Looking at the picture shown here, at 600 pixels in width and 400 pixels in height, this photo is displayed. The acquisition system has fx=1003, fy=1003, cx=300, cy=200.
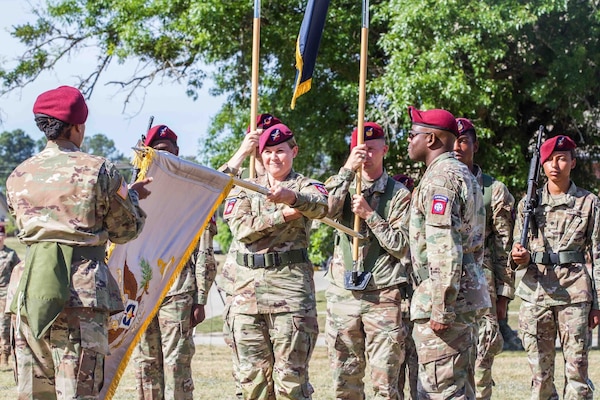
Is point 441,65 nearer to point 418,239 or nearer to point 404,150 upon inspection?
point 404,150

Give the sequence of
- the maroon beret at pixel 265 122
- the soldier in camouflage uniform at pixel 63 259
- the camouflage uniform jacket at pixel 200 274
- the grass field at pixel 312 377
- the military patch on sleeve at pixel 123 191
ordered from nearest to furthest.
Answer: the soldier in camouflage uniform at pixel 63 259, the military patch on sleeve at pixel 123 191, the maroon beret at pixel 265 122, the camouflage uniform jacket at pixel 200 274, the grass field at pixel 312 377

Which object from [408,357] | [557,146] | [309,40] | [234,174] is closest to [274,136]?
[234,174]

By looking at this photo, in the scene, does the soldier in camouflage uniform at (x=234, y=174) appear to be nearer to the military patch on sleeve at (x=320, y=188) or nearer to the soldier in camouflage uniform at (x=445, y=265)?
the military patch on sleeve at (x=320, y=188)

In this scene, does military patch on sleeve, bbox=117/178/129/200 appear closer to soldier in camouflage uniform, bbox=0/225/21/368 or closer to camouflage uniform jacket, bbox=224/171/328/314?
camouflage uniform jacket, bbox=224/171/328/314

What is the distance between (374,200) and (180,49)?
40.5 ft

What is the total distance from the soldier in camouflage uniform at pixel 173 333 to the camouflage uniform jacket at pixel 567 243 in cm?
293

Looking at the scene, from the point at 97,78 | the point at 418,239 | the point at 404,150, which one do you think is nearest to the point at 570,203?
the point at 418,239

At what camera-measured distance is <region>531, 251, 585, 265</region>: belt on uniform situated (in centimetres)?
897

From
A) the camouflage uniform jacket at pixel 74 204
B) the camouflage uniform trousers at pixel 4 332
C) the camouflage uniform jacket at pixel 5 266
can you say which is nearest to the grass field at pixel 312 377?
the camouflage uniform trousers at pixel 4 332

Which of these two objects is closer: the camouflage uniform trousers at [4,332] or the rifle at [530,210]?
the rifle at [530,210]

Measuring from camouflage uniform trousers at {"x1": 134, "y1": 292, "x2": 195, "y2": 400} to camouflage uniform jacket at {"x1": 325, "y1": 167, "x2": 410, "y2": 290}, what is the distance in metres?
1.35

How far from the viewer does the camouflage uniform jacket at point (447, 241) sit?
6320mm

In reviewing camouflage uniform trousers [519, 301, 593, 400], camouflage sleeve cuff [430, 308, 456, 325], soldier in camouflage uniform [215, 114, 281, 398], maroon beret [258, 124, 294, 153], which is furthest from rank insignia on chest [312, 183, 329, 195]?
camouflage uniform trousers [519, 301, 593, 400]

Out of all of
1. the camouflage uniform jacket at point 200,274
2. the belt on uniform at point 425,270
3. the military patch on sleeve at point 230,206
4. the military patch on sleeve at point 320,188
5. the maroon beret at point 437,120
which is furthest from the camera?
the camouflage uniform jacket at point 200,274
